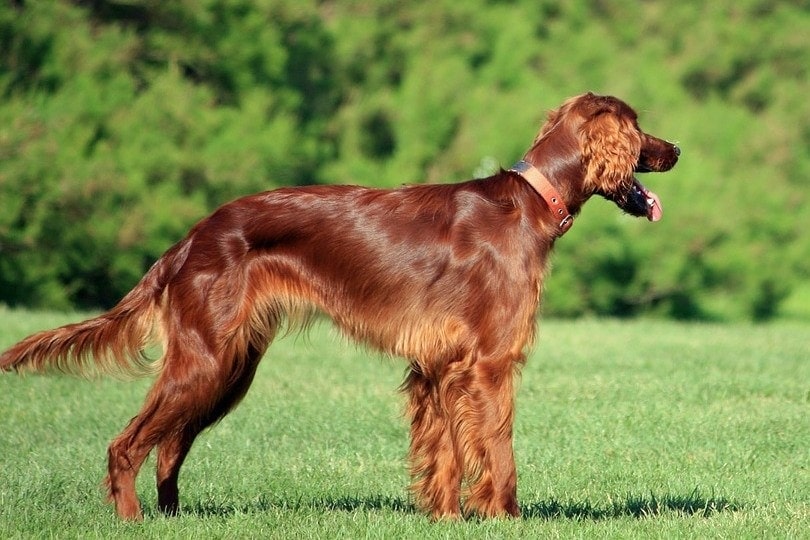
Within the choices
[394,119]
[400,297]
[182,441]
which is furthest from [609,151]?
[394,119]

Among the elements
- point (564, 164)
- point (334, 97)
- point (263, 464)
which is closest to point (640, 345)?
point (263, 464)

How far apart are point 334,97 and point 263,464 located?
18.2m

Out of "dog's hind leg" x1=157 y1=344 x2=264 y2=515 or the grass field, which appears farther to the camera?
"dog's hind leg" x1=157 y1=344 x2=264 y2=515

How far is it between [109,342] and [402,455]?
2.46 m

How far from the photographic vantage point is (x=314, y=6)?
985 inches

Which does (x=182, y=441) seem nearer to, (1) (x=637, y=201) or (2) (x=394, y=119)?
(1) (x=637, y=201)

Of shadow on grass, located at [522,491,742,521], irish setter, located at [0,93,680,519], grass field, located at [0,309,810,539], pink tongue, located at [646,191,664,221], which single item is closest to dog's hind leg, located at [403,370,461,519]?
irish setter, located at [0,93,680,519]

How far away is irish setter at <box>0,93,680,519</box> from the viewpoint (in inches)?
235

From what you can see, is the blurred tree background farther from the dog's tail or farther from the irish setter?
the irish setter

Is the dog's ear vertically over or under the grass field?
over

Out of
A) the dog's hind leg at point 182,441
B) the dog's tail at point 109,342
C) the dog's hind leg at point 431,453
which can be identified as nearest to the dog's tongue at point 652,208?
the dog's hind leg at point 431,453

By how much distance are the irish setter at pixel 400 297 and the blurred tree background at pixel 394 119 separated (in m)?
13.8

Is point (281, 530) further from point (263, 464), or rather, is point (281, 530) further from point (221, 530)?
point (263, 464)

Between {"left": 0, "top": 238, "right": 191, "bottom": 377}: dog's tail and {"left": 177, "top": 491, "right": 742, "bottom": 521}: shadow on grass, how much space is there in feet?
2.68
